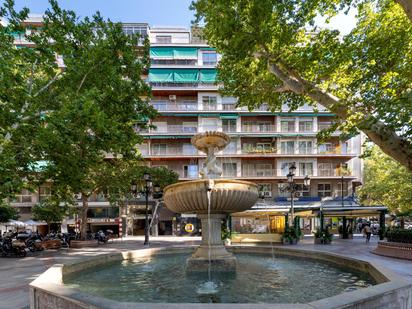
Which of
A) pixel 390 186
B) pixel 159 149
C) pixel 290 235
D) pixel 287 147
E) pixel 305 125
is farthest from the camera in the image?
pixel 305 125

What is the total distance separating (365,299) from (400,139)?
6239 mm

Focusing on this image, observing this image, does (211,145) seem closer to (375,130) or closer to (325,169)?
(375,130)

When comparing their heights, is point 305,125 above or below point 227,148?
above

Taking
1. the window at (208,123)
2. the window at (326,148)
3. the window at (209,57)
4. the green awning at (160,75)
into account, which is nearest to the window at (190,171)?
the window at (208,123)

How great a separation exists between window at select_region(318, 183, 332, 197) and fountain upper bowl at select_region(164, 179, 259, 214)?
101ft

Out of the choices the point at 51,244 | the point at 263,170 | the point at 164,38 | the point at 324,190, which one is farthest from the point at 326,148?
the point at 51,244

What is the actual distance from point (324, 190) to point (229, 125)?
42.7 feet

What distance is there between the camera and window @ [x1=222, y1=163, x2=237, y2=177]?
36722mm

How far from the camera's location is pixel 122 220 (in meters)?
35.8

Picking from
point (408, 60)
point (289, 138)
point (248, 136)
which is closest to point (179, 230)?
point (248, 136)

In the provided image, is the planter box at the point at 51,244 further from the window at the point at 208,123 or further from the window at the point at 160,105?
the window at the point at 208,123

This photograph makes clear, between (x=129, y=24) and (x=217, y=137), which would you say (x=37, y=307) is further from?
(x=129, y=24)

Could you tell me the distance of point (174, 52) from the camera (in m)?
39.6

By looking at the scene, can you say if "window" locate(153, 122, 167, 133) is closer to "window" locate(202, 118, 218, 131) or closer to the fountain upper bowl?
"window" locate(202, 118, 218, 131)
